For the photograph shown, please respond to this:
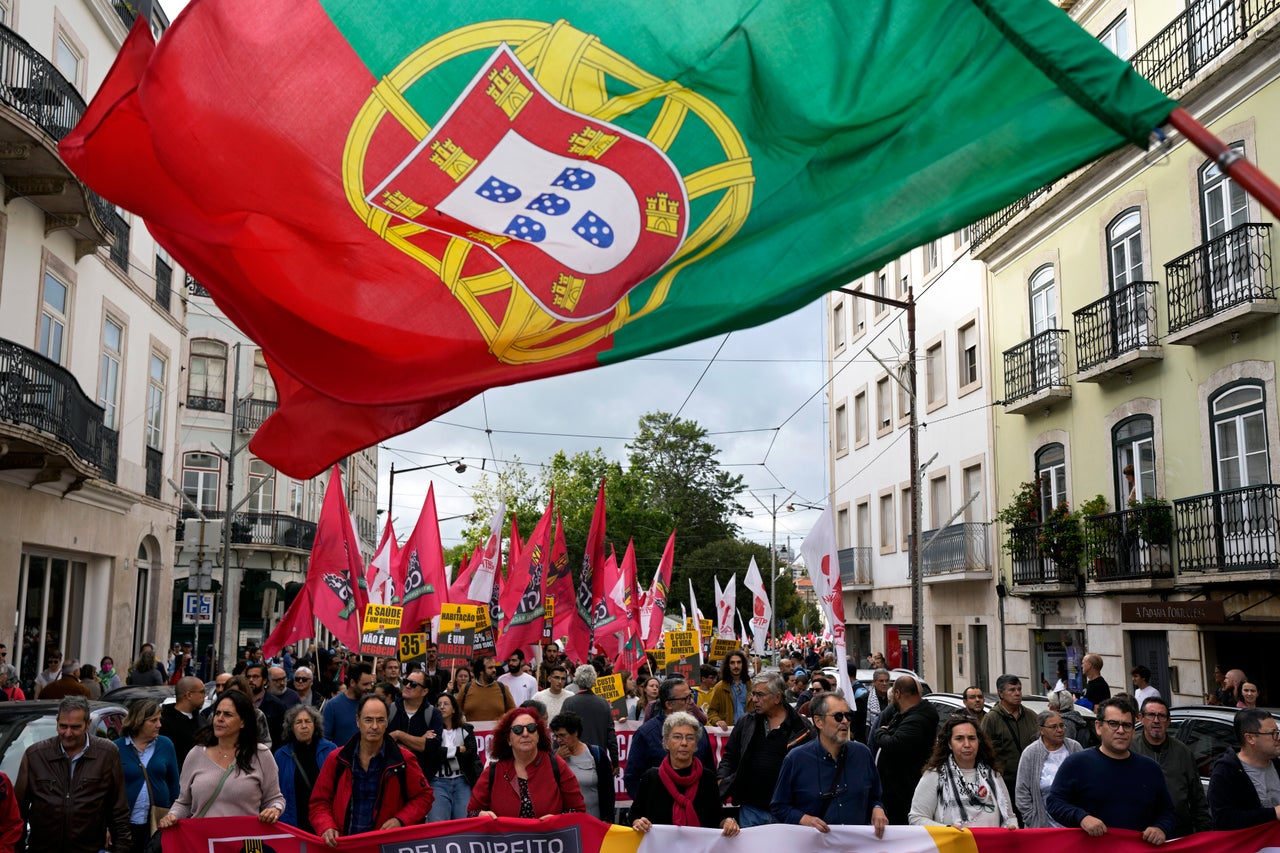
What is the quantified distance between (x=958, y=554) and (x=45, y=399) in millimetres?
20564

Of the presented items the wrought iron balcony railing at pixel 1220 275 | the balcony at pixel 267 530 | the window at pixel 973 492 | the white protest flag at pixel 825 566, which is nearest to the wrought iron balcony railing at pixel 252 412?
the balcony at pixel 267 530

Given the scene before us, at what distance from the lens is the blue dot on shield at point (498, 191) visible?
4.65 metres

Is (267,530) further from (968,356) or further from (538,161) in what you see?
(538,161)

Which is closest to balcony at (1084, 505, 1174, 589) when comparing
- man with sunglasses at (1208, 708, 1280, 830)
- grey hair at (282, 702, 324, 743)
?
man with sunglasses at (1208, 708, 1280, 830)

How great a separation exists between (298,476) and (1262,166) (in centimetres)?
1783

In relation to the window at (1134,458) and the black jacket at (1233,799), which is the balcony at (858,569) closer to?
the window at (1134,458)

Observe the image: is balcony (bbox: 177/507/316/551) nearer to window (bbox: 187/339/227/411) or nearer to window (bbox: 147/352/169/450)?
window (bbox: 187/339/227/411)

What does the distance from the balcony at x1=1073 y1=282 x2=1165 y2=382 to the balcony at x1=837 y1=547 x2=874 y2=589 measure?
601 inches

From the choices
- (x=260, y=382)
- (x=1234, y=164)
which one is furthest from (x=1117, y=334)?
(x=260, y=382)

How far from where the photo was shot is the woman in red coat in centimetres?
773

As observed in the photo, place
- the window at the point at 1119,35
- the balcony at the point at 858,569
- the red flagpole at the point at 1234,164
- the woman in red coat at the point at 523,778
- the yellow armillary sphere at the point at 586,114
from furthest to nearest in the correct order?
1. the balcony at the point at 858,569
2. the window at the point at 1119,35
3. the woman in red coat at the point at 523,778
4. the yellow armillary sphere at the point at 586,114
5. the red flagpole at the point at 1234,164

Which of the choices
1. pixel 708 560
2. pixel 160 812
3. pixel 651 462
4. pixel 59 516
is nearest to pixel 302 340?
pixel 160 812

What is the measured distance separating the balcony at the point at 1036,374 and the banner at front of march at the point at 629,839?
19714 mm

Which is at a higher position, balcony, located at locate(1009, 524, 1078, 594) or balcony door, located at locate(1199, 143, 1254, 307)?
balcony door, located at locate(1199, 143, 1254, 307)
